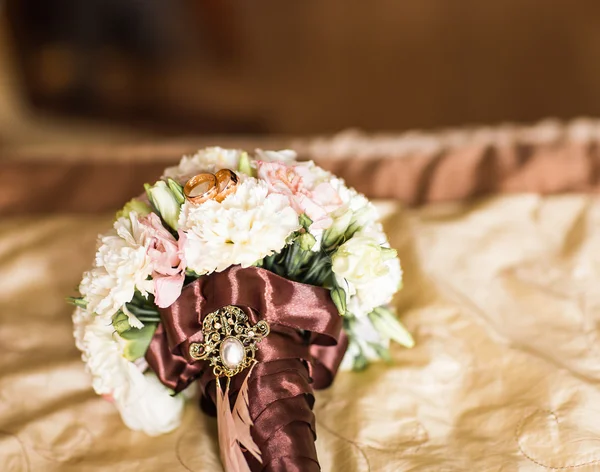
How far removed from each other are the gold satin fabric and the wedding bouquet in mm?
98

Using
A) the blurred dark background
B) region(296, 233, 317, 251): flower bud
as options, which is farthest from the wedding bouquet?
the blurred dark background

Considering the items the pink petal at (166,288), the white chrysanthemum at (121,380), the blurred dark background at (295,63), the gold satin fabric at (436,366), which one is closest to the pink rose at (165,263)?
the pink petal at (166,288)

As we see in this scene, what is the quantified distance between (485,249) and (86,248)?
69cm

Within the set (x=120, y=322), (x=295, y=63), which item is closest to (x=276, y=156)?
(x=120, y=322)

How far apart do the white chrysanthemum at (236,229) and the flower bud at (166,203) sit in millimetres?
34

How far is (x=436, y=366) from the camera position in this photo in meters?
0.82

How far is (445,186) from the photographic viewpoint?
1.20m

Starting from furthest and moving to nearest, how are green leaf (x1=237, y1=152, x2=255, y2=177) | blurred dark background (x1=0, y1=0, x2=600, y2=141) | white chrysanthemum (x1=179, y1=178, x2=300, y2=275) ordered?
blurred dark background (x1=0, y1=0, x2=600, y2=141)
green leaf (x1=237, y1=152, x2=255, y2=177)
white chrysanthemum (x1=179, y1=178, x2=300, y2=275)

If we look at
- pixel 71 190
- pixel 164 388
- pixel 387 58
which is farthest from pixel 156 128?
pixel 164 388

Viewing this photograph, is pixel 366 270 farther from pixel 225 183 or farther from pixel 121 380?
pixel 121 380

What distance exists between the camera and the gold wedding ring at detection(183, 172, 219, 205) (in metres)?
0.61

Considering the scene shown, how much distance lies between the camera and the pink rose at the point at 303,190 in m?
0.64

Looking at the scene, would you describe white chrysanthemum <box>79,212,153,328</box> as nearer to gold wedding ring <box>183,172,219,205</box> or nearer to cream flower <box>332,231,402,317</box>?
gold wedding ring <box>183,172,219,205</box>

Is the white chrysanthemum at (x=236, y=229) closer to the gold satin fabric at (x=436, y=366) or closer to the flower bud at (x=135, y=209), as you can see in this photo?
the flower bud at (x=135, y=209)
